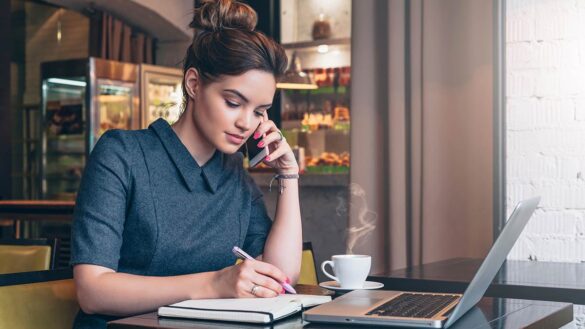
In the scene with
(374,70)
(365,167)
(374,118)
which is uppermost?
(374,70)

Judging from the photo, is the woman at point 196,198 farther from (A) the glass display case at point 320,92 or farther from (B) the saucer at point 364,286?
(A) the glass display case at point 320,92

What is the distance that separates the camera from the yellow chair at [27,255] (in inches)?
85.4

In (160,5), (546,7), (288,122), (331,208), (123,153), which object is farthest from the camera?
(160,5)

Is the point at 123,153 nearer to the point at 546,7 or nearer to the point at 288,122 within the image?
the point at 546,7

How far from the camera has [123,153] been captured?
5.49 feet

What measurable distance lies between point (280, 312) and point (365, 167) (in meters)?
1.93

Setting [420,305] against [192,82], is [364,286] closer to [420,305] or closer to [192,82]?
[420,305]

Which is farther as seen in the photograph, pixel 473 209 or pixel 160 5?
pixel 160 5

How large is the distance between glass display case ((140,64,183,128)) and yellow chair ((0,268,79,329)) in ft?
17.8

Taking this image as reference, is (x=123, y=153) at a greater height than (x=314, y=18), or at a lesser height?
lesser

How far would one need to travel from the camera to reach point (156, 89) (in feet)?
24.4

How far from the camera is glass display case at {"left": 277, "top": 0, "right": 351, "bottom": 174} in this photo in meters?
6.48

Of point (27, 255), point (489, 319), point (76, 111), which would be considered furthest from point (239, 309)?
point (76, 111)

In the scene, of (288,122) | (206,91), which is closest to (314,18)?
(288,122)
